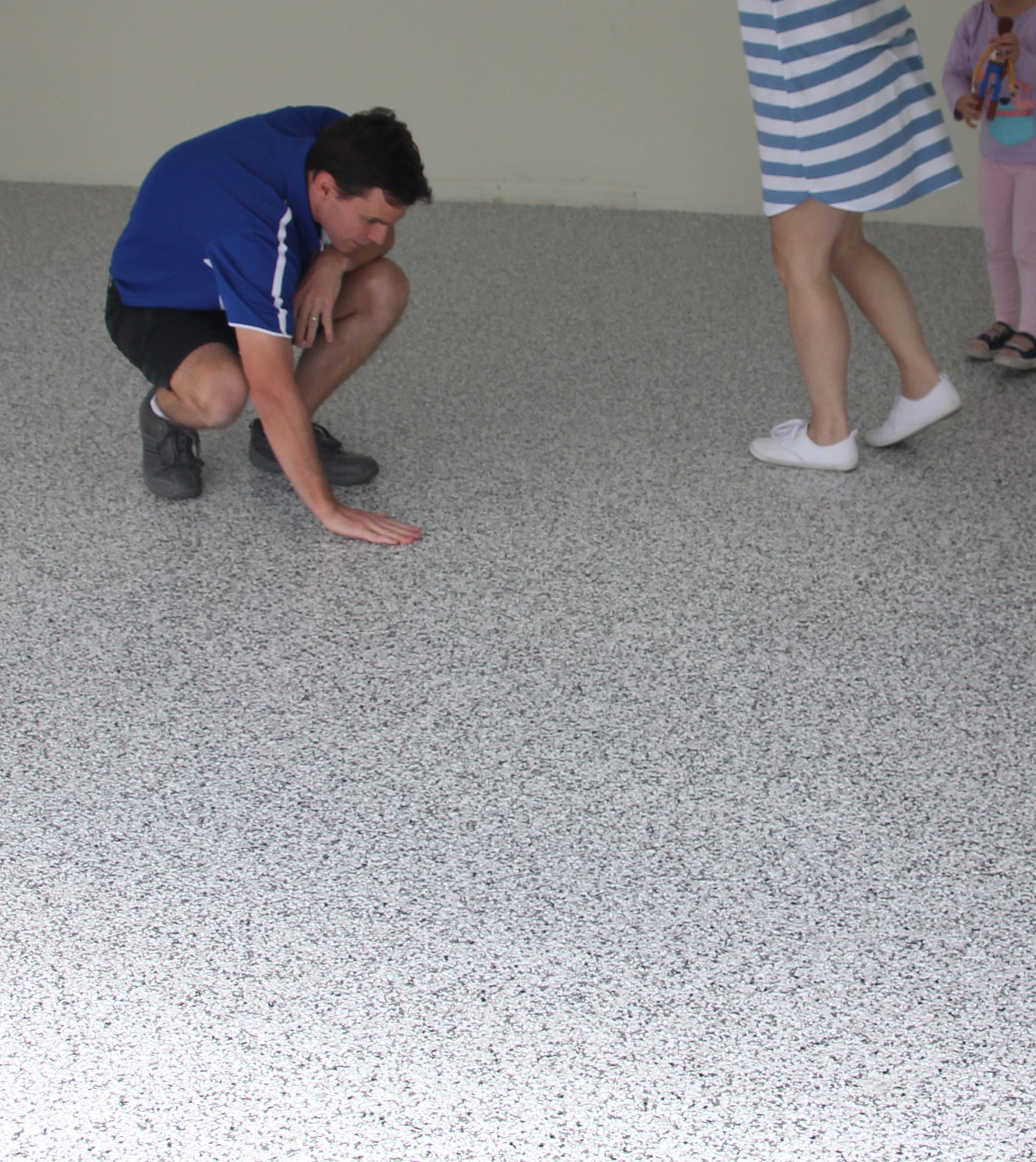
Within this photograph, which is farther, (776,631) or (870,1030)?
(776,631)

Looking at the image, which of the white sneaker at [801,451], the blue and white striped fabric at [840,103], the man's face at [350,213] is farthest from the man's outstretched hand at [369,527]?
the blue and white striped fabric at [840,103]

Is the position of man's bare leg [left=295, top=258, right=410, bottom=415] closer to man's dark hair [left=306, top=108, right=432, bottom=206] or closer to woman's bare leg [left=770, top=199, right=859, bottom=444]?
man's dark hair [left=306, top=108, right=432, bottom=206]

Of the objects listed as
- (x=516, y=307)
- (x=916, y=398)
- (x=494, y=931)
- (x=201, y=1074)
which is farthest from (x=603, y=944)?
(x=516, y=307)

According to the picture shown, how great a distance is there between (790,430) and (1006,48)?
85 centimetres

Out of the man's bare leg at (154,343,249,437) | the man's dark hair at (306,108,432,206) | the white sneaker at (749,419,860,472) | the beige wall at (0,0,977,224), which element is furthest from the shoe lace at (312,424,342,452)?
the beige wall at (0,0,977,224)

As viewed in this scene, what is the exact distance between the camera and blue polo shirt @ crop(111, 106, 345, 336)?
1.58m

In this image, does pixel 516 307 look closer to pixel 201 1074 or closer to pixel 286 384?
pixel 286 384

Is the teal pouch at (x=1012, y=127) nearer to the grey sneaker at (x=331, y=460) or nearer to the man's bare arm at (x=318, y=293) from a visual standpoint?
the man's bare arm at (x=318, y=293)

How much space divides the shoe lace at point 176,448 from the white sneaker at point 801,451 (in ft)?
3.15

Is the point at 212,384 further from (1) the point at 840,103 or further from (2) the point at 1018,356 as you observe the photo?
(2) the point at 1018,356

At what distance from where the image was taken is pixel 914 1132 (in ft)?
3.07

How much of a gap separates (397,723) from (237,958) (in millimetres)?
383

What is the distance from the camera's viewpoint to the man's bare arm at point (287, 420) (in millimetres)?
1602

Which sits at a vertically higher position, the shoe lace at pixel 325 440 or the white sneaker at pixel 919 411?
the shoe lace at pixel 325 440
